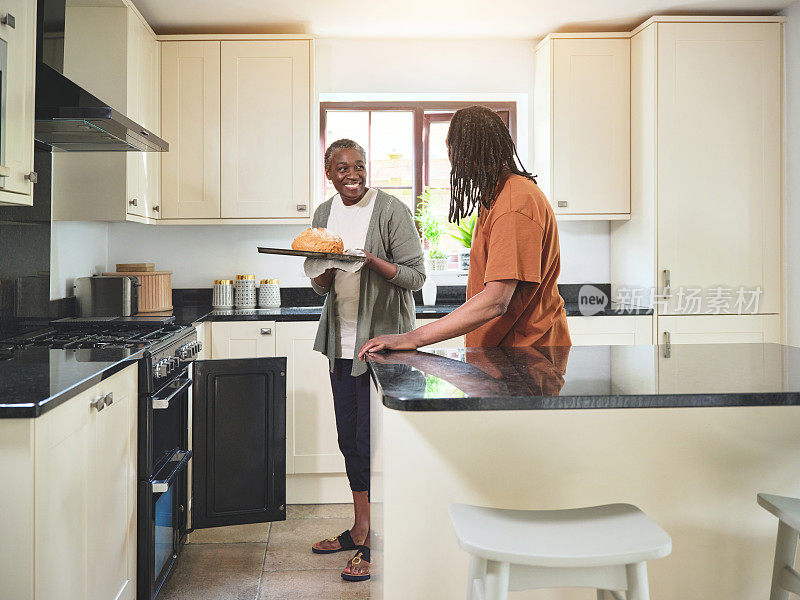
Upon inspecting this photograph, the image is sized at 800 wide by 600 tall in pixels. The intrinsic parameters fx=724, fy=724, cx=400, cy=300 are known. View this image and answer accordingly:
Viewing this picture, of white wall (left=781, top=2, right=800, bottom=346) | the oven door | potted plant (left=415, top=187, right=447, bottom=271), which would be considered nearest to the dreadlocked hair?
the oven door

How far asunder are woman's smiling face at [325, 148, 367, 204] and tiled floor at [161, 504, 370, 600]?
4.49 ft

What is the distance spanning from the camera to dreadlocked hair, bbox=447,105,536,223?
6.15ft

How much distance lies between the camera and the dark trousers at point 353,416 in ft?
8.55

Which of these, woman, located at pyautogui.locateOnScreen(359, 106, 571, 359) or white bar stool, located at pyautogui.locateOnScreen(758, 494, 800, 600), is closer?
white bar stool, located at pyautogui.locateOnScreen(758, 494, 800, 600)

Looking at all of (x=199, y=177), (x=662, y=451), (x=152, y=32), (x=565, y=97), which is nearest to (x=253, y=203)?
(x=199, y=177)

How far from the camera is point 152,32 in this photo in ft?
11.6

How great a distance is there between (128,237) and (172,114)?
0.73m

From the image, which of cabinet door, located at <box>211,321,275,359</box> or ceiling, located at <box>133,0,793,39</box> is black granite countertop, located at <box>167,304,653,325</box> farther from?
ceiling, located at <box>133,0,793,39</box>

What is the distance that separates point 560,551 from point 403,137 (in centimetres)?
332

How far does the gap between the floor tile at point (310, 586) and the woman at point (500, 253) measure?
106cm

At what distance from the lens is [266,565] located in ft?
8.94

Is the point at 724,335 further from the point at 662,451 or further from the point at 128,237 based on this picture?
the point at 128,237

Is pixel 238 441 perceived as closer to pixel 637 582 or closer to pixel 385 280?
pixel 385 280

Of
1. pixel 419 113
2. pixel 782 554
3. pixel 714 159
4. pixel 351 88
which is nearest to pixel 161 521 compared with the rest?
pixel 782 554
